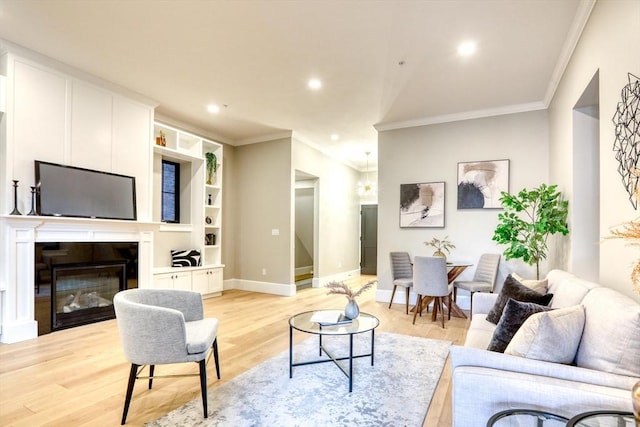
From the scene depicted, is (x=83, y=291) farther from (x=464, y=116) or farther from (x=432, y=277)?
(x=464, y=116)

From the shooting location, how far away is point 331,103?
4695 millimetres

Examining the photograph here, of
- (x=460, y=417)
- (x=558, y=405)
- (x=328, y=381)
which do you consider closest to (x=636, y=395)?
(x=558, y=405)

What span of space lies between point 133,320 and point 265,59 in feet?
9.13

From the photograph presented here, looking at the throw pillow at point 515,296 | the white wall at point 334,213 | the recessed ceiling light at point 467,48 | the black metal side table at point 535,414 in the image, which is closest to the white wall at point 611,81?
the throw pillow at point 515,296

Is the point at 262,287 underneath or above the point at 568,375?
underneath

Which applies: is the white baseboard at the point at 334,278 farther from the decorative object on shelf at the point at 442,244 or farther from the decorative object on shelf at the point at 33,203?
the decorative object on shelf at the point at 33,203

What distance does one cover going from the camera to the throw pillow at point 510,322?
1.76 metres

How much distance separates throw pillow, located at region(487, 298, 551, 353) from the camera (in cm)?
176

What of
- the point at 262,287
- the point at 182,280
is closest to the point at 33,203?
the point at 182,280

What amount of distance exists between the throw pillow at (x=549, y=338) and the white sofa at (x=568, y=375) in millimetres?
45

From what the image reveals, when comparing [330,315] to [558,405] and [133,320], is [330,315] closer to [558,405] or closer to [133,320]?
[133,320]

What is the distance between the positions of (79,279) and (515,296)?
448 cm

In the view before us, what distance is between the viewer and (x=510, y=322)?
179 cm

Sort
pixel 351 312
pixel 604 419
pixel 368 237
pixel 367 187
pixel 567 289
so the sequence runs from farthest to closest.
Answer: pixel 368 237 < pixel 367 187 < pixel 351 312 < pixel 567 289 < pixel 604 419
